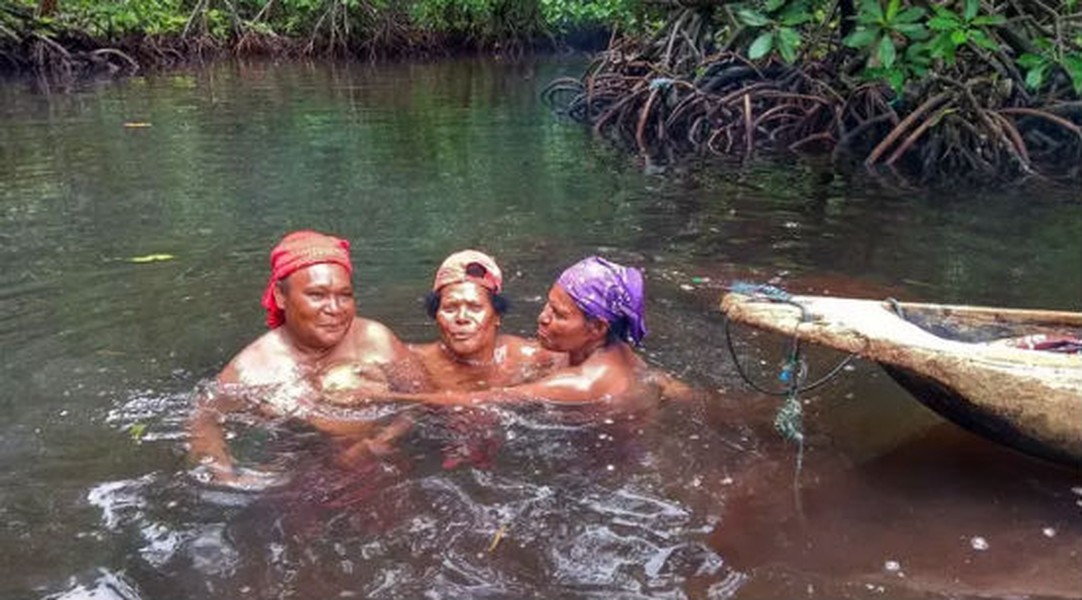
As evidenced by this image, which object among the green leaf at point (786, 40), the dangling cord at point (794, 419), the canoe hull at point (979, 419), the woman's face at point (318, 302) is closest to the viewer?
the canoe hull at point (979, 419)

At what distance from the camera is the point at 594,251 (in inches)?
285

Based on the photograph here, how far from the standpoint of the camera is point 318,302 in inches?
169

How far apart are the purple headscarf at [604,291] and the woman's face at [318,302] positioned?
2.95 feet

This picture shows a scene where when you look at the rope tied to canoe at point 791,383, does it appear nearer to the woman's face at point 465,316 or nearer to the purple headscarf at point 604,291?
the purple headscarf at point 604,291

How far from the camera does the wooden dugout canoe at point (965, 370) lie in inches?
141

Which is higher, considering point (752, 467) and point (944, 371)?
point (944, 371)

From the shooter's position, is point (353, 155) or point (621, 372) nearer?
point (621, 372)

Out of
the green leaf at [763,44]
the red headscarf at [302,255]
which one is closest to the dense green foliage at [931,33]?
the green leaf at [763,44]

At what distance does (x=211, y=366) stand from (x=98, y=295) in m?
1.40

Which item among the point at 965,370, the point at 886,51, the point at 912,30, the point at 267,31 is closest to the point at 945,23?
the point at 912,30

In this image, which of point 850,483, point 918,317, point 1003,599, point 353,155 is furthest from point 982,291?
point 353,155

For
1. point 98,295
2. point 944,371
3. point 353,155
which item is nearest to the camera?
point 944,371

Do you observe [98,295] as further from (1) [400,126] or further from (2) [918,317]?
(1) [400,126]

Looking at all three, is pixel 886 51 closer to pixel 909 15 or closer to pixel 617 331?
pixel 909 15
